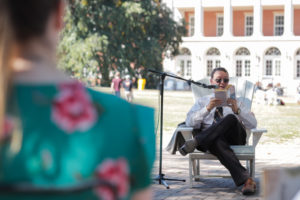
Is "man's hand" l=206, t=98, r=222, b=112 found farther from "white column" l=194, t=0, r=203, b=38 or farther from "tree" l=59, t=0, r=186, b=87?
"white column" l=194, t=0, r=203, b=38

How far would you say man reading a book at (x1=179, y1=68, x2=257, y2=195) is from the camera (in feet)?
21.0

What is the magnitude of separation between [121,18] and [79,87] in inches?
1238

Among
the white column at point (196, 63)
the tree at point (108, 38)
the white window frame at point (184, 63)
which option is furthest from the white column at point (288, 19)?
the tree at point (108, 38)

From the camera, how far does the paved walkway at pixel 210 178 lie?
6254 millimetres

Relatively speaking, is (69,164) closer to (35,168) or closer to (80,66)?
(35,168)

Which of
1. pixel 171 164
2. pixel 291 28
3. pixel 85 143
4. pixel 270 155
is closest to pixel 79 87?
pixel 85 143

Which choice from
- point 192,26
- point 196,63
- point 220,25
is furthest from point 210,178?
point 220,25

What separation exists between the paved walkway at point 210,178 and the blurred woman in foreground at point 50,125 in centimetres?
331

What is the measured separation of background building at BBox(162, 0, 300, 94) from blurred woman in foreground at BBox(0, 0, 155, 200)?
176 ft

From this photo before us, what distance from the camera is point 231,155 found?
642 cm

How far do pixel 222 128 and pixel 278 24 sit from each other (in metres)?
55.0

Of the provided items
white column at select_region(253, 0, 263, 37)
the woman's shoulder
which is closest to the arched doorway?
white column at select_region(253, 0, 263, 37)

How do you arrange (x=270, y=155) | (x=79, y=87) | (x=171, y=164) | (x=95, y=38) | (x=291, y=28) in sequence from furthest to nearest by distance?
(x=291, y=28) → (x=95, y=38) → (x=270, y=155) → (x=171, y=164) → (x=79, y=87)

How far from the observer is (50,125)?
4.22ft
